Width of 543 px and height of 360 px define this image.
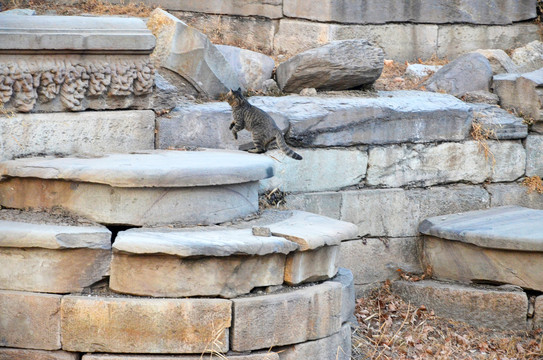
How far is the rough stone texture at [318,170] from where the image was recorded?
6.62 metres

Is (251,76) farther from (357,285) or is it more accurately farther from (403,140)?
(357,285)

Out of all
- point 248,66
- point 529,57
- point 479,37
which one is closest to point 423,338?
point 248,66

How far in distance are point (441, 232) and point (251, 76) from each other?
229 cm

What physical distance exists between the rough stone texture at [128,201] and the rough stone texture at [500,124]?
10.4 feet

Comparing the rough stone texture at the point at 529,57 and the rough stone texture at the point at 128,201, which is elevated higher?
the rough stone texture at the point at 529,57

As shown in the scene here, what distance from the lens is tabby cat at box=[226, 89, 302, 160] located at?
635cm

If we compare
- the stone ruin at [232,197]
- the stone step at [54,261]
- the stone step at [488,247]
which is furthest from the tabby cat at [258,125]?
the stone step at [54,261]

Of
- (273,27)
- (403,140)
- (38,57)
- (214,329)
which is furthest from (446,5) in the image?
(214,329)

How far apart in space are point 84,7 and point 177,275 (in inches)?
183

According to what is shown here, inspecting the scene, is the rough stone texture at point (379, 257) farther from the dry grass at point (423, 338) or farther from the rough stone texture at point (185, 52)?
the rough stone texture at point (185, 52)

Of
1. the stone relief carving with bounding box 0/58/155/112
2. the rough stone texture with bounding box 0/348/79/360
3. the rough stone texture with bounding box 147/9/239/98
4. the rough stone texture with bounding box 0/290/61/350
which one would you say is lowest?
the rough stone texture with bounding box 0/348/79/360

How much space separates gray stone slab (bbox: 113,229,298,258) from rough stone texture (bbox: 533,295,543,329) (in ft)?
8.61

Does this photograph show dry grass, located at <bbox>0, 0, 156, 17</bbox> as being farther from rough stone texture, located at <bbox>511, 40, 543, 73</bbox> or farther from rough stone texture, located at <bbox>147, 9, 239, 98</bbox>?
rough stone texture, located at <bbox>511, 40, 543, 73</bbox>

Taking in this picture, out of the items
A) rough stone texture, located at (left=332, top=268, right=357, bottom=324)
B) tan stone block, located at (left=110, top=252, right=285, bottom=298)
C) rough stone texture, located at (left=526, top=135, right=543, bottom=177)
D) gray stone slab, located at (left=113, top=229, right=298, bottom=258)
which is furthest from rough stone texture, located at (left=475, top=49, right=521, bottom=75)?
tan stone block, located at (left=110, top=252, right=285, bottom=298)
